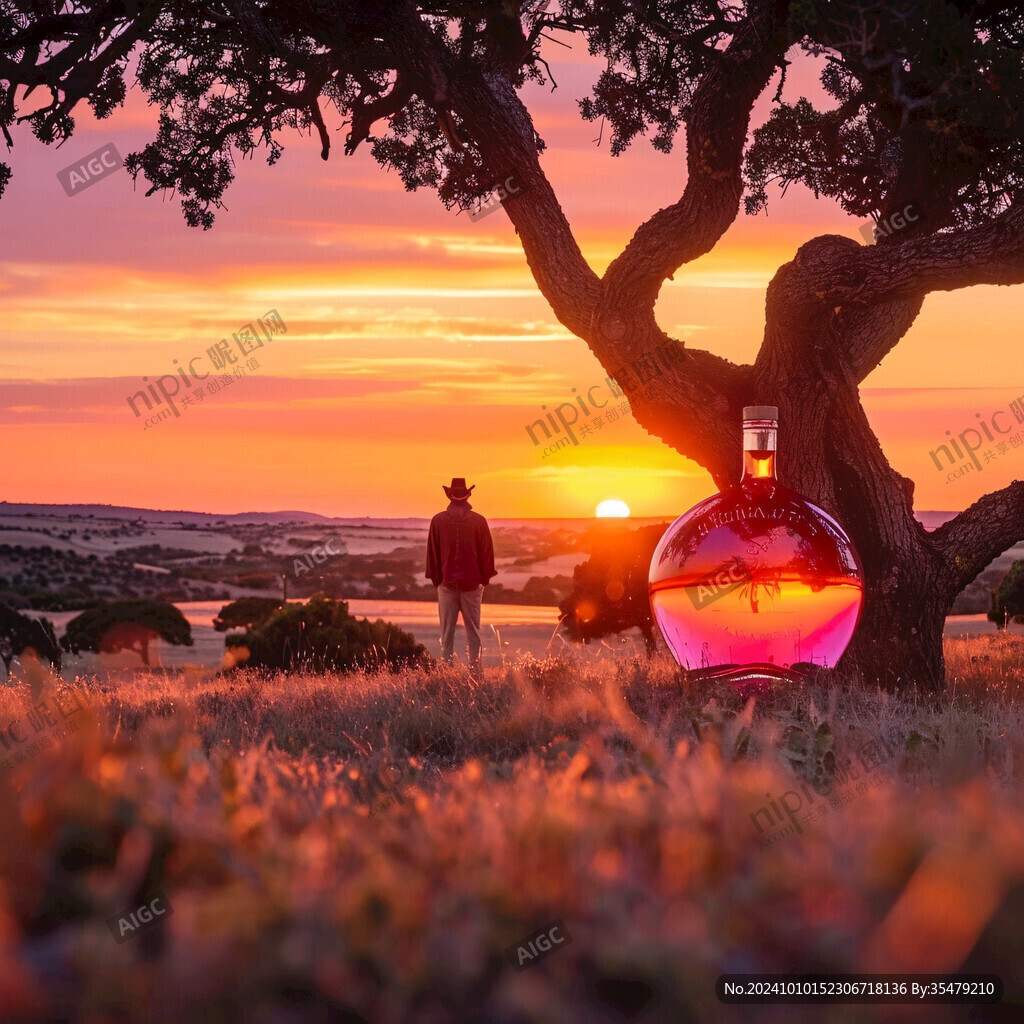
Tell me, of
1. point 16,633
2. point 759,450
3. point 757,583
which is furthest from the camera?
point 16,633

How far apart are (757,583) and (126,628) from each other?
23.2 m

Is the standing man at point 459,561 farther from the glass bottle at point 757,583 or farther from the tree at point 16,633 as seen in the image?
the tree at point 16,633

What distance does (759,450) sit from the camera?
356 inches

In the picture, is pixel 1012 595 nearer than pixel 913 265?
No

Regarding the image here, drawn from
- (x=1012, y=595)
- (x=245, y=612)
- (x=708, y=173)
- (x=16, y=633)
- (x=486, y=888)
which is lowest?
(x=245, y=612)

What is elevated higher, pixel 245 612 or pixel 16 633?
pixel 16 633

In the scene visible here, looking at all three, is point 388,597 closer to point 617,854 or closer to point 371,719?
point 371,719

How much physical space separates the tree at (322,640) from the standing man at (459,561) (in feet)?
4.43

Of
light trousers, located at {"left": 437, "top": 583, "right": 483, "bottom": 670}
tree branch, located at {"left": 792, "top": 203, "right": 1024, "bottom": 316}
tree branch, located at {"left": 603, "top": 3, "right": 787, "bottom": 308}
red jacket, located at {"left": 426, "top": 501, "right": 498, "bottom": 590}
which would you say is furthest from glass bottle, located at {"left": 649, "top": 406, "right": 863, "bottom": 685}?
light trousers, located at {"left": 437, "top": 583, "right": 483, "bottom": 670}

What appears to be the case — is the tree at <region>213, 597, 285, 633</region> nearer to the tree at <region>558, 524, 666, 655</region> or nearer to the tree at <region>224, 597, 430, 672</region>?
the tree at <region>224, 597, 430, 672</region>

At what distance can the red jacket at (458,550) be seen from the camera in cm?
1472

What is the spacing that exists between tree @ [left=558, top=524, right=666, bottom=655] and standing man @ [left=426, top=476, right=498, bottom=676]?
1322mm

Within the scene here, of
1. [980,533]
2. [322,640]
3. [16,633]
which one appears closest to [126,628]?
[16,633]

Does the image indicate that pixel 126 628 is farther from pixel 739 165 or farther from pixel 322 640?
pixel 739 165
